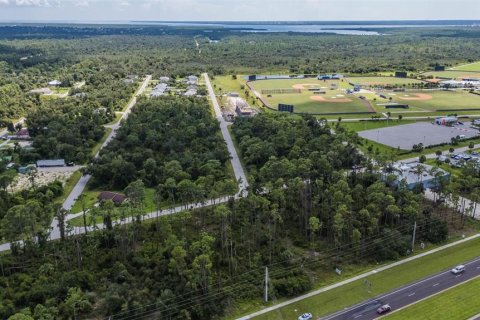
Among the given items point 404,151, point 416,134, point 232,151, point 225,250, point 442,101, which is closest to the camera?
point 225,250

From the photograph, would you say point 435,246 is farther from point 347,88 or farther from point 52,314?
point 347,88

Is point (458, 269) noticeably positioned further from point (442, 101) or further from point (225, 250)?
point (442, 101)

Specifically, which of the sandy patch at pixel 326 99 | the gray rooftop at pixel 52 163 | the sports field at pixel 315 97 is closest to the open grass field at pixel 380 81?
the sports field at pixel 315 97

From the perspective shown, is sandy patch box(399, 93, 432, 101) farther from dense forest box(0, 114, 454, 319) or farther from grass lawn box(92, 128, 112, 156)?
grass lawn box(92, 128, 112, 156)

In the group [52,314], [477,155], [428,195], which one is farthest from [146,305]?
[477,155]

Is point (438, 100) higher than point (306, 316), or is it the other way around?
point (438, 100)

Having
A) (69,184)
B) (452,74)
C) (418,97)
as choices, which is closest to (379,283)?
(69,184)
